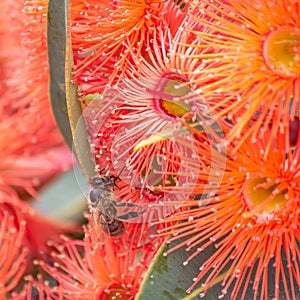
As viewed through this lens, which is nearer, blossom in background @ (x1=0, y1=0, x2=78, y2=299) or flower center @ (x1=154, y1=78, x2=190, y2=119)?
flower center @ (x1=154, y1=78, x2=190, y2=119)

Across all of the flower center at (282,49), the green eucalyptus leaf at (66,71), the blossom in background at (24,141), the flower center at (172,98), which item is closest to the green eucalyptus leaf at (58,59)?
the green eucalyptus leaf at (66,71)

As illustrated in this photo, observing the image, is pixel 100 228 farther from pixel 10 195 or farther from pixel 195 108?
pixel 10 195

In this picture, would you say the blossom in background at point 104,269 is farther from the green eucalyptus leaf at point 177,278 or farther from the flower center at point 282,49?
the flower center at point 282,49

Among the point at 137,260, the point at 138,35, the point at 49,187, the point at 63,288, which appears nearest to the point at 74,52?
the point at 138,35

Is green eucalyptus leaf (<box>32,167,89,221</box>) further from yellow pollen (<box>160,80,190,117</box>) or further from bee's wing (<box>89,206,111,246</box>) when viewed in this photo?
yellow pollen (<box>160,80,190,117</box>)

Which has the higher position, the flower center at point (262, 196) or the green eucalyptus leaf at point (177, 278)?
the flower center at point (262, 196)

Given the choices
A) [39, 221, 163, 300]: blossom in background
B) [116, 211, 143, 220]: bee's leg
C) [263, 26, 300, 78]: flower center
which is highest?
[263, 26, 300, 78]: flower center

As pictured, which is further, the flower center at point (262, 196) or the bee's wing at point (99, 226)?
the bee's wing at point (99, 226)

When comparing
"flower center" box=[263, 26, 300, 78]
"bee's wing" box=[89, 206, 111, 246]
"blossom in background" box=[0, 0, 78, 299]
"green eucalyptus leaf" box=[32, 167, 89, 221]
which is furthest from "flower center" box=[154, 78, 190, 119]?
"green eucalyptus leaf" box=[32, 167, 89, 221]
